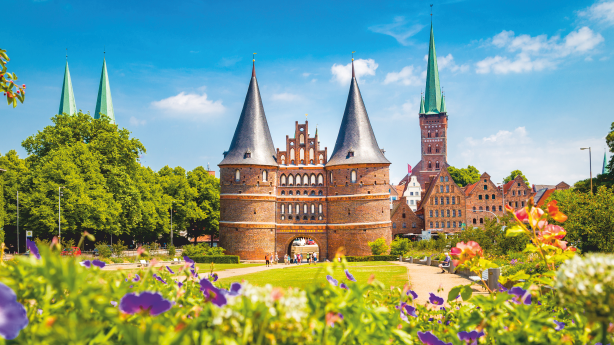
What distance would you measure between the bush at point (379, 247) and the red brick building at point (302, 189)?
5.97 ft

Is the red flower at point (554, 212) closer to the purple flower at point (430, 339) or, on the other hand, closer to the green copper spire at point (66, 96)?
the purple flower at point (430, 339)

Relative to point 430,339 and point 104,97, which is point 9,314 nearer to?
point 430,339

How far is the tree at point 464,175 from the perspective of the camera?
82.2 meters

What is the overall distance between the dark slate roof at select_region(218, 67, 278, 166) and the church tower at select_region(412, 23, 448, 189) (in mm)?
52891

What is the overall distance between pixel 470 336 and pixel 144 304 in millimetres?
1888

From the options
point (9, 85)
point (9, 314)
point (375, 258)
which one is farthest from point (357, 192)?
point (9, 314)

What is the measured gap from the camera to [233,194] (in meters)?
42.8

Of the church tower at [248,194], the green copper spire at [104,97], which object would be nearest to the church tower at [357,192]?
the church tower at [248,194]

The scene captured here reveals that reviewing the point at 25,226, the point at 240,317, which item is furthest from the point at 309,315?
the point at 25,226

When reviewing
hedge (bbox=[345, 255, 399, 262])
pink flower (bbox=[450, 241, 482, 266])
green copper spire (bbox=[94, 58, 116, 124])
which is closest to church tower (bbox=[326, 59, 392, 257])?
hedge (bbox=[345, 255, 399, 262])

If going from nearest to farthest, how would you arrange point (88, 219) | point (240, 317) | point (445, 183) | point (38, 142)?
point (240, 317) < point (88, 219) < point (38, 142) < point (445, 183)

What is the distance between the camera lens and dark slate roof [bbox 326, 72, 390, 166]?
43344mm

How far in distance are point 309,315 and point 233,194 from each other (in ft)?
136

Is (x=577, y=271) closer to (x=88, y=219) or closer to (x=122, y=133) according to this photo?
(x=88, y=219)
